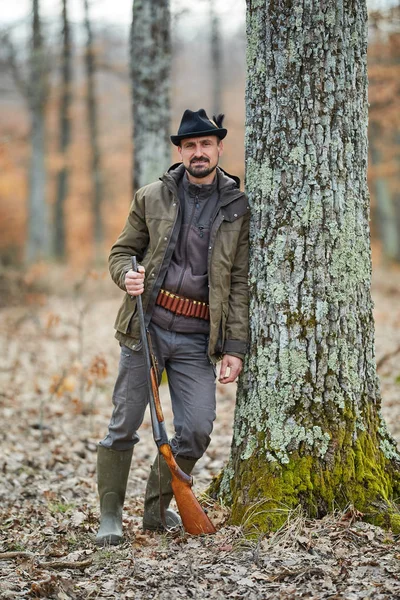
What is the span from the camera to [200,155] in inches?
172

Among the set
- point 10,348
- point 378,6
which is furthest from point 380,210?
point 10,348

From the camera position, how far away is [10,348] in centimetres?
1162

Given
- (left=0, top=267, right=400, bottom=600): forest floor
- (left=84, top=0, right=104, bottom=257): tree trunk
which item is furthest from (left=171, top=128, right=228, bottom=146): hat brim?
(left=84, top=0, right=104, bottom=257): tree trunk

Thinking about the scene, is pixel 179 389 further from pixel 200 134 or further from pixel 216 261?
pixel 200 134

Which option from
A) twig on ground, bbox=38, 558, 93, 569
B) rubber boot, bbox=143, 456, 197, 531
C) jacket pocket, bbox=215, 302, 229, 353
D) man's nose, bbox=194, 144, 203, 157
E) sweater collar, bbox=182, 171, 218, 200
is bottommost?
twig on ground, bbox=38, 558, 93, 569

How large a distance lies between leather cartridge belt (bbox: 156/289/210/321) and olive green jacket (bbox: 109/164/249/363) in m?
0.07

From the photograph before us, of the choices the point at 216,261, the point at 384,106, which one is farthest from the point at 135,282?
the point at 384,106

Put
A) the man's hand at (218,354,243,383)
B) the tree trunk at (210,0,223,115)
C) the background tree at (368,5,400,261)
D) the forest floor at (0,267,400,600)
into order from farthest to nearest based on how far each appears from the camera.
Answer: the tree trunk at (210,0,223,115) < the background tree at (368,5,400,261) < the man's hand at (218,354,243,383) < the forest floor at (0,267,400,600)

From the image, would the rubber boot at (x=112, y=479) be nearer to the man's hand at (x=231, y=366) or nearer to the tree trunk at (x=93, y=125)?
the man's hand at (x=231, y=366)

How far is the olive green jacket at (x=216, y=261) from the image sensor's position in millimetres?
4297

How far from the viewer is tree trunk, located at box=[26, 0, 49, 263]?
61.8 feet

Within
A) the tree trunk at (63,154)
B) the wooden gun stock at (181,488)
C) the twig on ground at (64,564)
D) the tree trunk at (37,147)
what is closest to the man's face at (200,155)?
the wooden gun stock at (181,488)

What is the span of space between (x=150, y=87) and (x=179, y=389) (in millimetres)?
5827

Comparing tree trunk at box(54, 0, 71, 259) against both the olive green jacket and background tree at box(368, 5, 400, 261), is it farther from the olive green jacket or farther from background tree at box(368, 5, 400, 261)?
the olive green jacket
